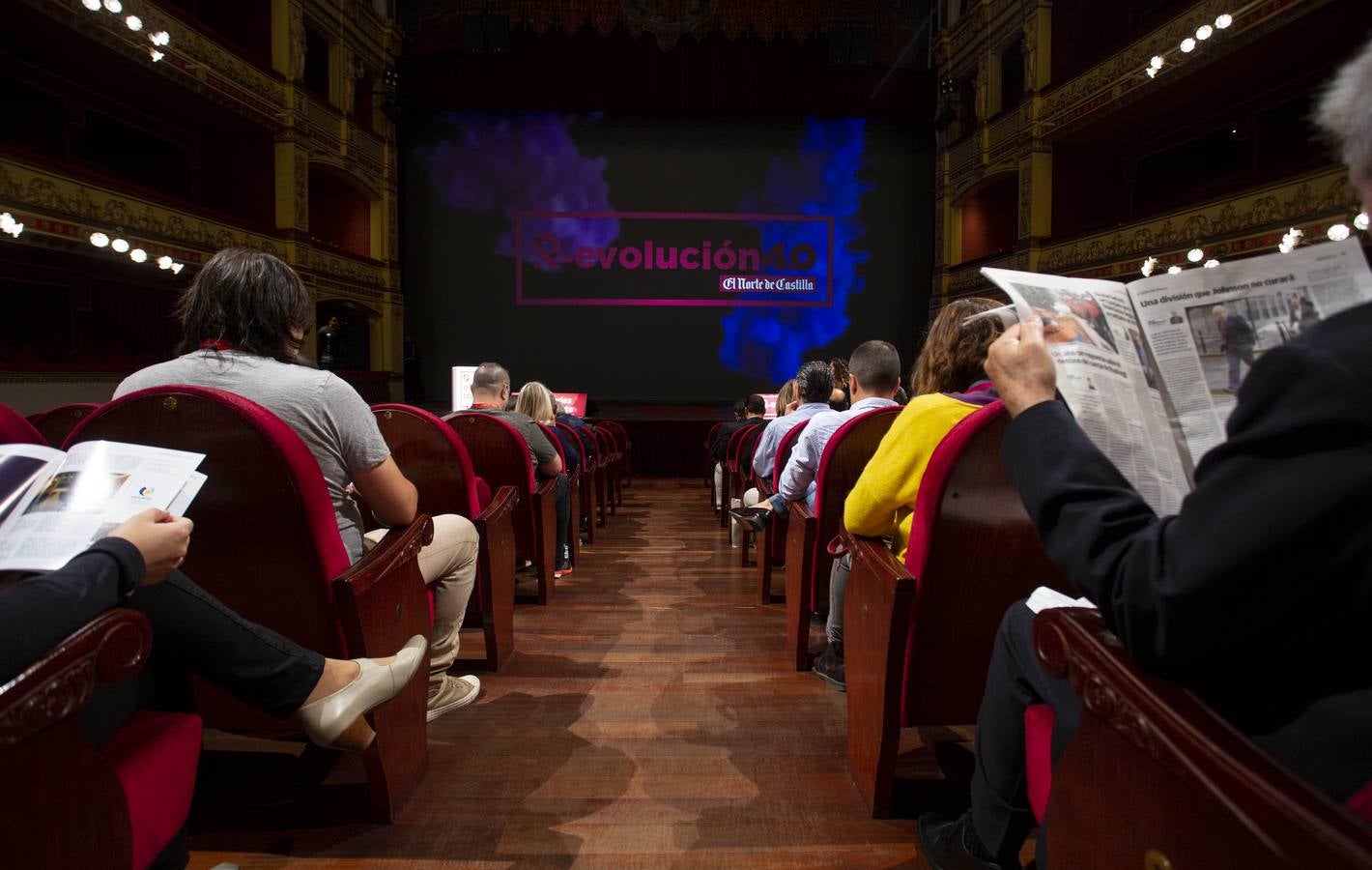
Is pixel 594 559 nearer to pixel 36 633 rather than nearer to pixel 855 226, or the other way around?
pixel 36 633

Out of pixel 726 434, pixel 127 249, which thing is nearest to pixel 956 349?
pixel 726 434

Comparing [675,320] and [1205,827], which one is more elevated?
[675,320]

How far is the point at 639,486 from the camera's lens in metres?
7.64

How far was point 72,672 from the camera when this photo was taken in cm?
77

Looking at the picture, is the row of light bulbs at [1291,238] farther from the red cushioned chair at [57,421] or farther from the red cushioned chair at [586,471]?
the red cushioned chair at [57,421]

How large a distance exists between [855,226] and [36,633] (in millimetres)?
10855

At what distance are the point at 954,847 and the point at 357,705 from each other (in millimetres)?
993

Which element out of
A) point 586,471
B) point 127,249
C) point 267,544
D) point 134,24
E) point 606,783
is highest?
point 134,24

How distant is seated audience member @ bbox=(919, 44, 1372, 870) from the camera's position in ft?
1.77

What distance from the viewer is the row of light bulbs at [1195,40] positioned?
6.65 meters

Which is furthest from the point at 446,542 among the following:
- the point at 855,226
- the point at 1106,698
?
the point at 855,226

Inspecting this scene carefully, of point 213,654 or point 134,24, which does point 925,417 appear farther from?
point 134,24

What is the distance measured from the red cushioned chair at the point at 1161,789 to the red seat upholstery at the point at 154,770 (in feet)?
3.56

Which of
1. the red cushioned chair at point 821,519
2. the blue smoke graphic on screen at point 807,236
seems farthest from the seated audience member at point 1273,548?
the blue smoke graphic on screen at point 807,236
